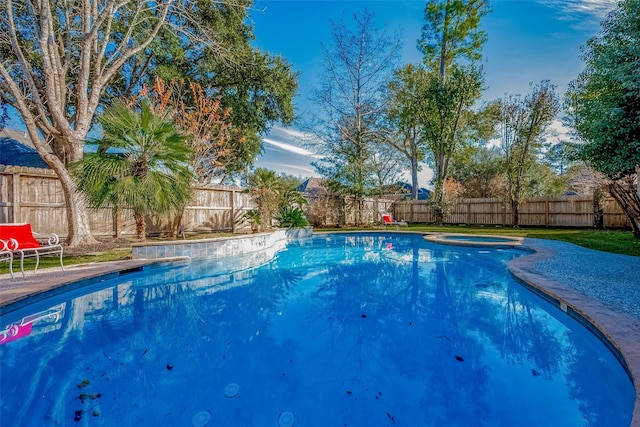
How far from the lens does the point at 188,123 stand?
375 inches

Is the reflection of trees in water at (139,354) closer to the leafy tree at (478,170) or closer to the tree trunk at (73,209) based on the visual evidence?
the tree trunk at (73,209)

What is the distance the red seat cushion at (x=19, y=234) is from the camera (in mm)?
4273

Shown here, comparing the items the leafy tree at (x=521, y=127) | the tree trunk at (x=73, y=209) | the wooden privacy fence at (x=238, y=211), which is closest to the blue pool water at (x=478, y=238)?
the wooden privacy fence at (x=238, y=211)

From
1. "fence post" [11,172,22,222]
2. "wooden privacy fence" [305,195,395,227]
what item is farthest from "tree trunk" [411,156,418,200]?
"fence post" [11,172,22,222]

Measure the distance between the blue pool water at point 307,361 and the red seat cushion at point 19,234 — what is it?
115 cm

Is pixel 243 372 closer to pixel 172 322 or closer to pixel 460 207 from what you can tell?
pixel 172 322

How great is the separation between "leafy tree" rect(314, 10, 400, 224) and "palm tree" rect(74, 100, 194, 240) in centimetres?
964

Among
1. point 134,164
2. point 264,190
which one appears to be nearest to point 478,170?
point 264,190

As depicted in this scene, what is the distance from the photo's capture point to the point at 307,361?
8.37 ft

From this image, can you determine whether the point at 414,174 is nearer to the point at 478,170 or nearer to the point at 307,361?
the point at 478,170

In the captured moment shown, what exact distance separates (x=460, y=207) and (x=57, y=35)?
19.2m

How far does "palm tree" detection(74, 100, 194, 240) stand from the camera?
5539 millimetres

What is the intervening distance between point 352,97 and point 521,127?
336 inches

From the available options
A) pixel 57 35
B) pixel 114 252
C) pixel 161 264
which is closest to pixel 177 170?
pixel 161 264
